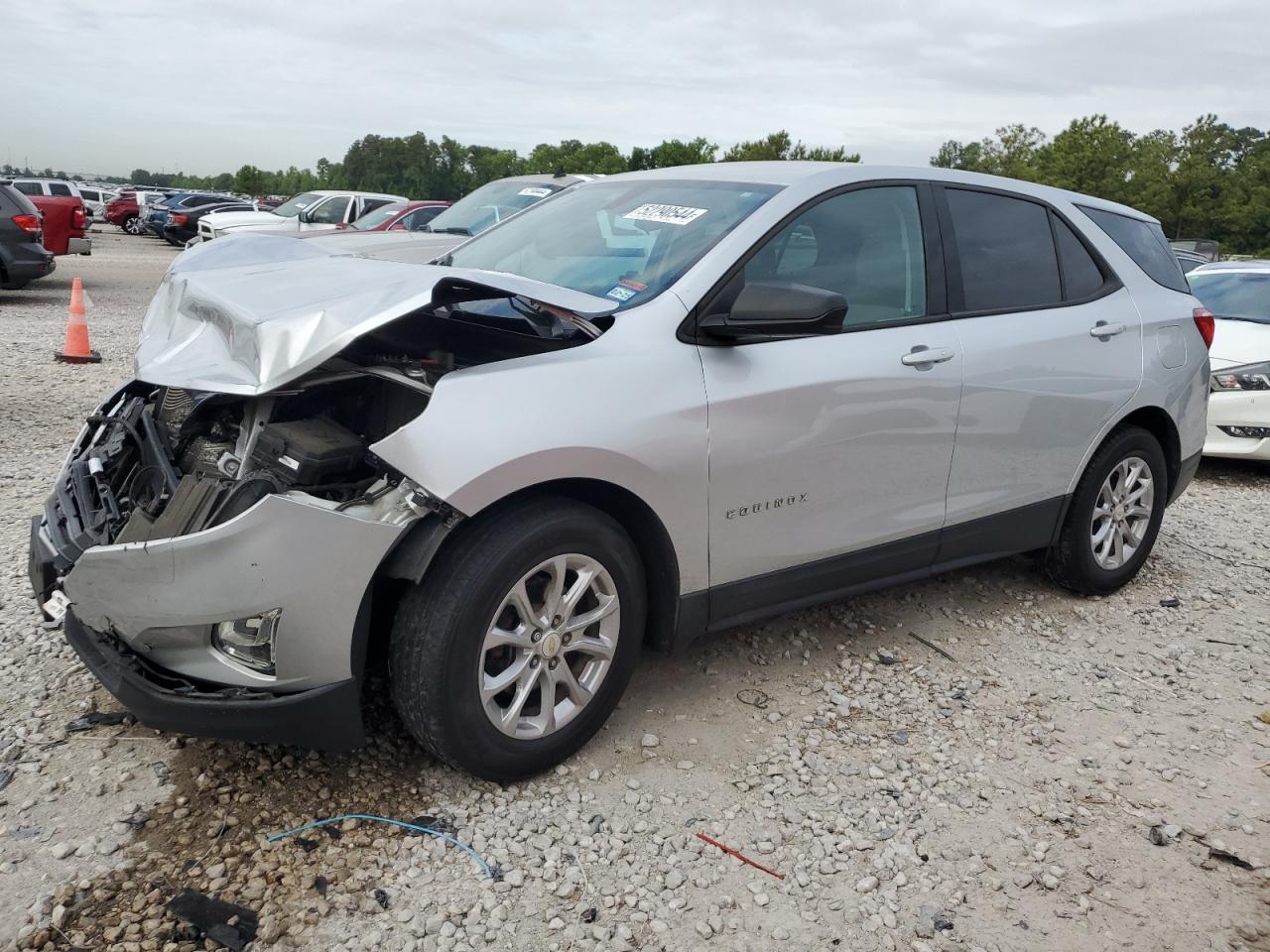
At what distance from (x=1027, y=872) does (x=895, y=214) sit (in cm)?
231

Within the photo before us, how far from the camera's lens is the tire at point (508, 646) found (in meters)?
2.74

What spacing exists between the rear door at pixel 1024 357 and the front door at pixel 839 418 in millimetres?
141

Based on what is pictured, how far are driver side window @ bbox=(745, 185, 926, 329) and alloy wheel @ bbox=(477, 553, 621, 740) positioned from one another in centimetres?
116

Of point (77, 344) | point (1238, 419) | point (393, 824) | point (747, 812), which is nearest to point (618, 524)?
point (747, 812)

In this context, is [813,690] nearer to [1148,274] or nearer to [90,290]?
[1148,274]

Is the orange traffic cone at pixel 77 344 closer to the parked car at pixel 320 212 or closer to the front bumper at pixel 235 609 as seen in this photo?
the parked car at pixel 320 212

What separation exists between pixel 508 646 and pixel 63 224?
15.2 meters

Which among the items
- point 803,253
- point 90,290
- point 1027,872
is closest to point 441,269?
point 803,253

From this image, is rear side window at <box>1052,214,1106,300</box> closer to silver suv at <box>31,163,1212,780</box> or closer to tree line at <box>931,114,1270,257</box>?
silver suv at <box>31,163,1212,780</box>

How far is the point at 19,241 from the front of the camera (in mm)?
13102

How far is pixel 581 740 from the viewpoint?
10.4ft

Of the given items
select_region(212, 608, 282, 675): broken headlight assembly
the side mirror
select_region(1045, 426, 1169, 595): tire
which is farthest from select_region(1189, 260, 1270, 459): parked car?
select_region(212, 608, 282, 675): broken headlight assembly

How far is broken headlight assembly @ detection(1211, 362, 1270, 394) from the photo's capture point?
742cm

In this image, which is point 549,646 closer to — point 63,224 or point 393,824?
point 393,824
